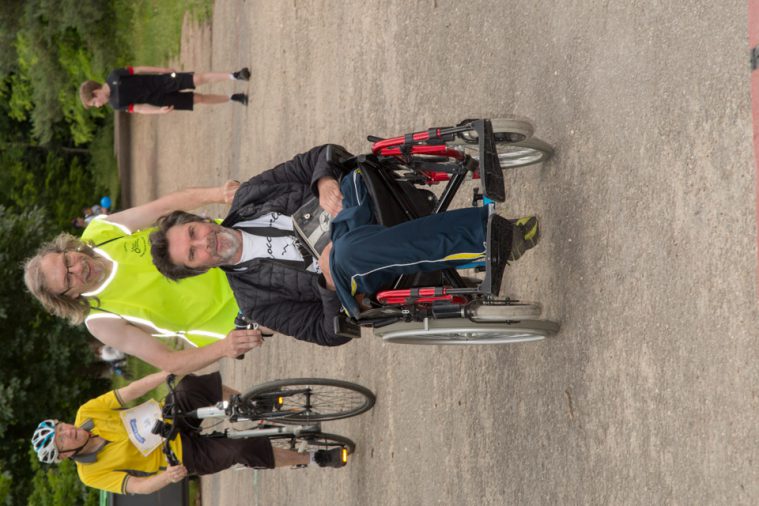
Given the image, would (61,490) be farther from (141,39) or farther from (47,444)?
(141,39)

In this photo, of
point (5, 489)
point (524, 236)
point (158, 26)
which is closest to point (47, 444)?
point (524, 236)

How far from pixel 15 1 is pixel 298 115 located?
15.0 metres

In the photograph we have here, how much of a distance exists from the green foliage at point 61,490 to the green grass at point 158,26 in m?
8.44

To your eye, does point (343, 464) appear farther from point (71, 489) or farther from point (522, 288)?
point (71, 489)

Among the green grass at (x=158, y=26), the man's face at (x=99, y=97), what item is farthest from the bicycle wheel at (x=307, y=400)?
the green grass at (x=158, y=26)

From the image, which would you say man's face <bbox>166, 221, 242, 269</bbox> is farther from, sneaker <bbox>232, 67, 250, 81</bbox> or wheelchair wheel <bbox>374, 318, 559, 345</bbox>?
sneaker <bbox>232, 67, 250, 81</bbox>

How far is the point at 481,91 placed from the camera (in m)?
5.92

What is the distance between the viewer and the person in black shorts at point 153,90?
→ 11.7 metres

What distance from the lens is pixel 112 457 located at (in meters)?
7.43

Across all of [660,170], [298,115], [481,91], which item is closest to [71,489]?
[298,115]

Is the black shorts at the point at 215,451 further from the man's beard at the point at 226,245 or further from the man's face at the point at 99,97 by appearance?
the man's face at the point at 99,97

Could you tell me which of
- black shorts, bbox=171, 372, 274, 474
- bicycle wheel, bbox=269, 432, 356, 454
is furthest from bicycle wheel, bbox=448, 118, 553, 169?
black shorts, bbox=171, 372, 274, 474

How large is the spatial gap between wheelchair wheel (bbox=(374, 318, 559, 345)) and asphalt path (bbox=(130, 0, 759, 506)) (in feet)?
0.56

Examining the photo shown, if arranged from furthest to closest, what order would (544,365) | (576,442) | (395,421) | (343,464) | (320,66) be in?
(320,66)
(343,464)
(395,421)
(544,365)
(576,442)
